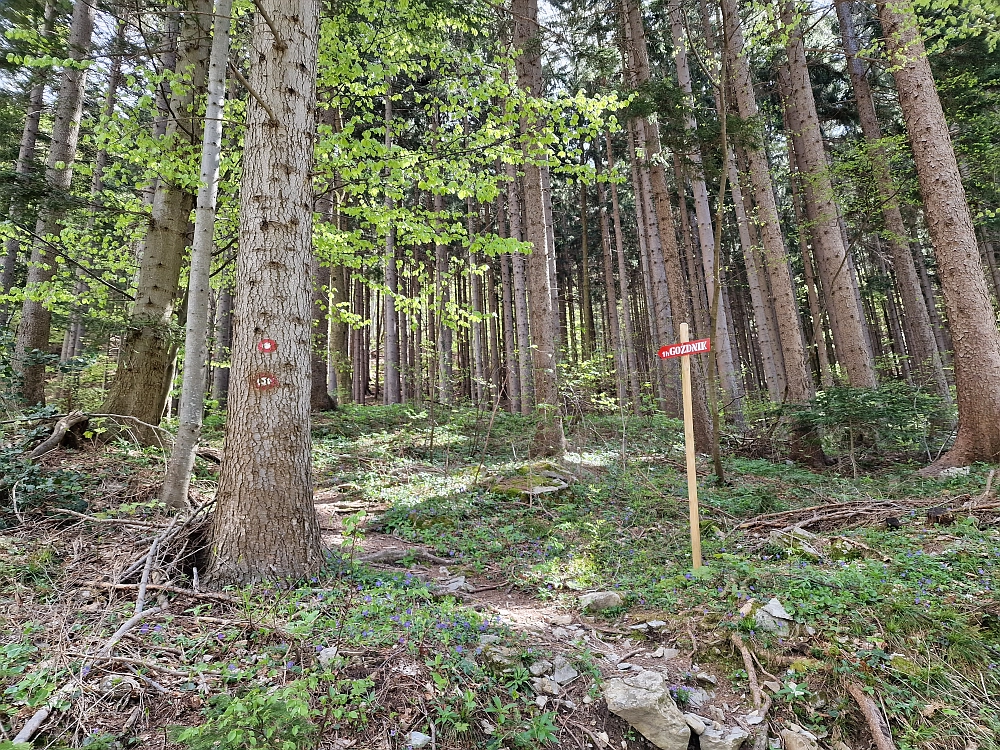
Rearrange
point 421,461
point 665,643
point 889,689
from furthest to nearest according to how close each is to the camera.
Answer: point 421,461 < point 665,643 < point 889,689

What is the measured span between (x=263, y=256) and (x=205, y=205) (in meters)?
1.35

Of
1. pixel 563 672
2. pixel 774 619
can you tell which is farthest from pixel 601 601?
pixel 774 619

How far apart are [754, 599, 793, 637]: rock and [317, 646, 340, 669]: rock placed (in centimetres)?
257

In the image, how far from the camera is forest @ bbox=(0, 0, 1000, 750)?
97.8 inches

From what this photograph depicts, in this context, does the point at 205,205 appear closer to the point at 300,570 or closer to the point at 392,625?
the point at 300,570

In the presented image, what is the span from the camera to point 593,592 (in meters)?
4.12

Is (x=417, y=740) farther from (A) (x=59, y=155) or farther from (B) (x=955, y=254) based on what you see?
(A) (x=59, y=155)

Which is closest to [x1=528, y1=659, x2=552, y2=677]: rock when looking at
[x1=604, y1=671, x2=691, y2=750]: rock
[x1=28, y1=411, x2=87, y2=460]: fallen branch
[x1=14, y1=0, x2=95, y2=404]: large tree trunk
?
[x1=604, y1=671, x2=691, y2=750]: rock

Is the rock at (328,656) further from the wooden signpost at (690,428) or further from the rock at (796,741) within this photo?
the wooden signpost at (690,428)

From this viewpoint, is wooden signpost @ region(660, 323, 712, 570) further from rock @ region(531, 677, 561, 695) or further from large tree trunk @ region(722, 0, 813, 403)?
large tree trunk @ region(722, 0, 813, 403)

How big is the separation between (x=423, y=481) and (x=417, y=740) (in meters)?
5.36

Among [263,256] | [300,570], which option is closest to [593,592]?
[300,570]

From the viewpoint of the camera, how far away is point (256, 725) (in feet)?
6.77

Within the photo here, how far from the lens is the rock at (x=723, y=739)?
243cm
